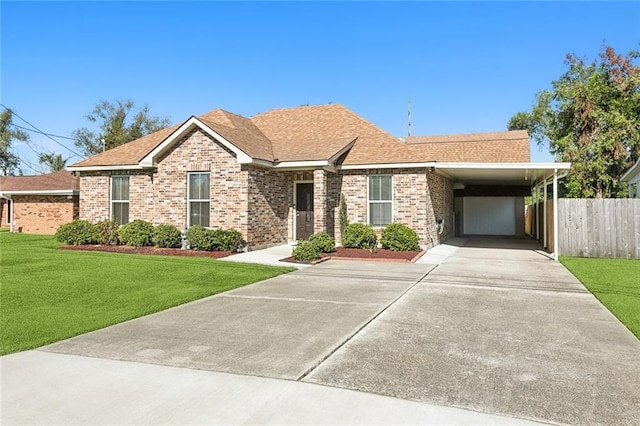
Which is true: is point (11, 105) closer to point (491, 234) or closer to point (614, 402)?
point (491, 234)

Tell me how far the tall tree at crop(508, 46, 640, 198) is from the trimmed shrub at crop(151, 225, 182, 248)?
→ 25.5m

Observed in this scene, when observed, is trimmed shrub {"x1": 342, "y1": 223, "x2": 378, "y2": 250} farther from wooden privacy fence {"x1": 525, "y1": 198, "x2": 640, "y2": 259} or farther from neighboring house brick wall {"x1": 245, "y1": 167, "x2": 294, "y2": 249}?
wooden privacy fence {"x1": 525, "y1": 198, "x2": 640, "y2": 259}

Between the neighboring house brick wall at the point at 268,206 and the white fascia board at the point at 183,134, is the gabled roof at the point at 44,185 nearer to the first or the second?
the white fascia board at the point at 183,134

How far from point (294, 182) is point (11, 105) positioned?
43290 millimetres

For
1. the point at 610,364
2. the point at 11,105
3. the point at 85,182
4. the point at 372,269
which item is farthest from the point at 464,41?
the point at 11,105

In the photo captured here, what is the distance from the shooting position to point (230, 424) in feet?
10.8

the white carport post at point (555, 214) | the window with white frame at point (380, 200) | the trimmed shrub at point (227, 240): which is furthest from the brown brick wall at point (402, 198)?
the white carport post at point (555, 214)

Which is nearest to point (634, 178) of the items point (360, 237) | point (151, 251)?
point (360, 237)

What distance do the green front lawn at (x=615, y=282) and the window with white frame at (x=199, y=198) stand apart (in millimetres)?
12040

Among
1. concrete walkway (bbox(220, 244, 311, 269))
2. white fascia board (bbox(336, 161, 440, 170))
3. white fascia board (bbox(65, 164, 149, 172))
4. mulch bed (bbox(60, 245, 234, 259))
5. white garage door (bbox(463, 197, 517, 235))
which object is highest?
white fascia board (bbox(65, 164, 149, 172))

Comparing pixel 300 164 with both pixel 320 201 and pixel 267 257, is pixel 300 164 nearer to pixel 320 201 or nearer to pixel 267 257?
pixel 320 201

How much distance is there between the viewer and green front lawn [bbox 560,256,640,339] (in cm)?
704

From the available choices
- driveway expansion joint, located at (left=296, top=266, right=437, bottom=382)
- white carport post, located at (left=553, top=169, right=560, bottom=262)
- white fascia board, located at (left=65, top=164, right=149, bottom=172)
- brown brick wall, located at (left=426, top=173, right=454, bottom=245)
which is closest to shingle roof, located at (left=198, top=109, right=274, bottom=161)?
white fascia board, located at (left=65, top=164, right=149, bottom=172)

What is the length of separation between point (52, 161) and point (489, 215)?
5243cm
